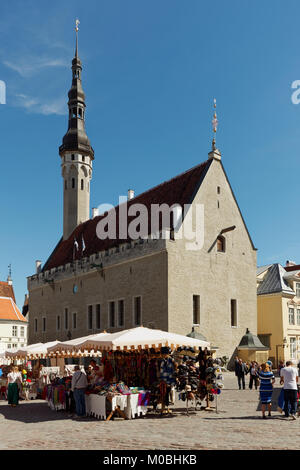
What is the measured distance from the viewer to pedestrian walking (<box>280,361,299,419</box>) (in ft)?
42.5

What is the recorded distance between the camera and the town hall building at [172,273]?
31.2 meters

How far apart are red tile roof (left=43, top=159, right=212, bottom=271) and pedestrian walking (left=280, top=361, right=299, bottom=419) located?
2054 cm

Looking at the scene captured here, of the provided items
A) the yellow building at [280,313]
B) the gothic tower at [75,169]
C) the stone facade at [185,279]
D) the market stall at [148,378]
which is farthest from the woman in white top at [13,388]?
the gothic tower at [75,169]

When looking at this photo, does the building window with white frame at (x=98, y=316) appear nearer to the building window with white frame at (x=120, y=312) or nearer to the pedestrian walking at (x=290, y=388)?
the building window with white frame at (x=120, y=312)

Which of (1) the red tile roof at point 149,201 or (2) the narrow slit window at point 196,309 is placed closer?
(2) the narrow slit window at point 196,309

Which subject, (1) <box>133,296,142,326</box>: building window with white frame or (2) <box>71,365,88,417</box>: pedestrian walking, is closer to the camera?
(2) <box>71,365,88,417</box>: pedestrian walking

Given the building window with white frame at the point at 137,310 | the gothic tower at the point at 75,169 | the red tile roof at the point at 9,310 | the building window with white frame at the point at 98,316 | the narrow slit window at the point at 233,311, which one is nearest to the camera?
the building window with white frame at the point at 137,310

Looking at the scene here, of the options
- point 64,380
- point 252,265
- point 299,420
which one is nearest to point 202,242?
point 252,265

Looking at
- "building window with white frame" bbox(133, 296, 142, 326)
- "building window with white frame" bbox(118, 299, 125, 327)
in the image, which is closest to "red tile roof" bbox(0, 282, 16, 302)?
"building window with white frame" bbox(118, 299, 125, 327)

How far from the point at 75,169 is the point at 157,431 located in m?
39.1

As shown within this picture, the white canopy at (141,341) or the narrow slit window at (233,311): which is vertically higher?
the narrow slit window at (233,311)

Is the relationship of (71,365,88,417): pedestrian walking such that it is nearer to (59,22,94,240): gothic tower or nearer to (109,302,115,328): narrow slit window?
(109,302,115,328): narrow slit window

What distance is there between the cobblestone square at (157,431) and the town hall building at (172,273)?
15.7m
